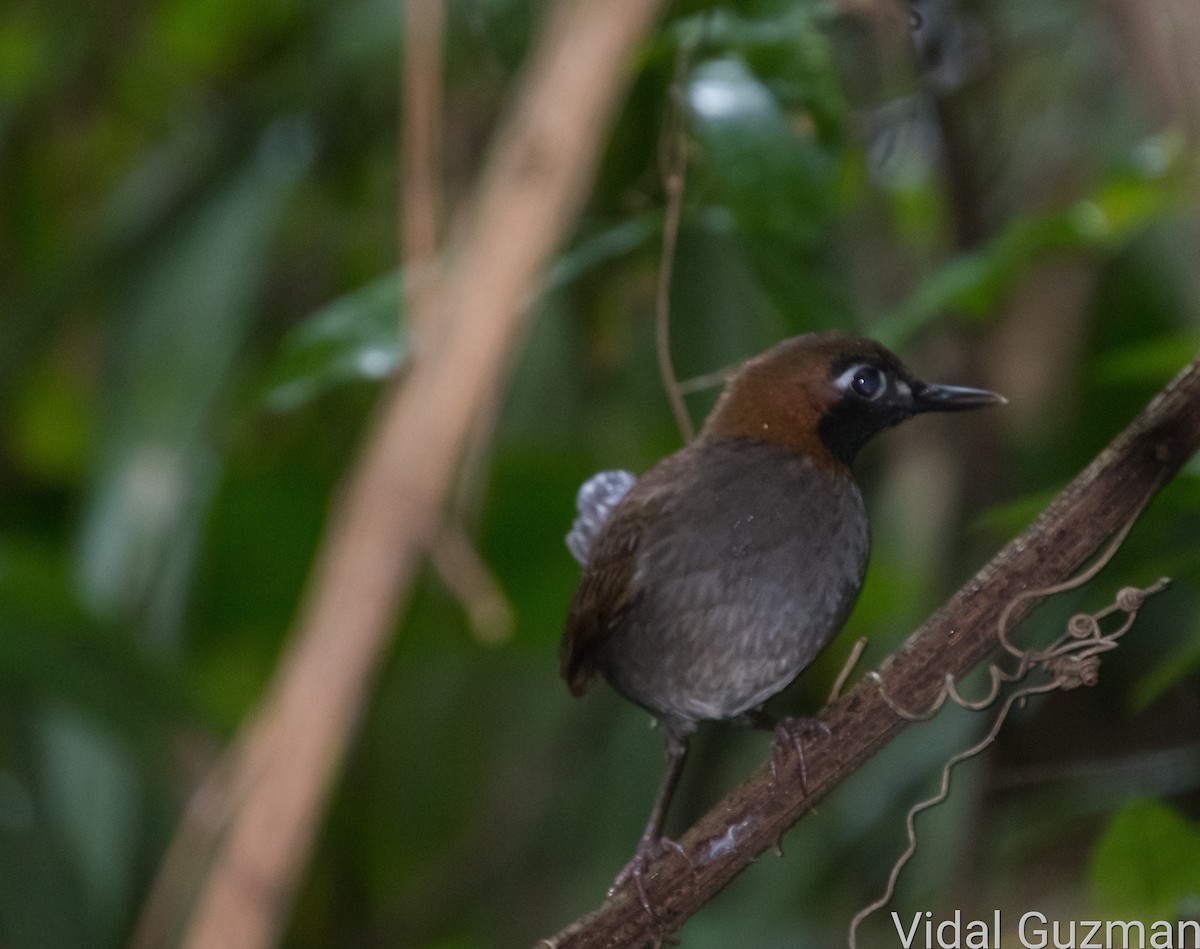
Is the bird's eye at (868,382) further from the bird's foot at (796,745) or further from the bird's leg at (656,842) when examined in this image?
the bird's leg at (656,842)

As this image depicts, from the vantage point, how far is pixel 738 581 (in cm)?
174

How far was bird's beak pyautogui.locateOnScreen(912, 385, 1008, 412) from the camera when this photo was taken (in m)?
1.56

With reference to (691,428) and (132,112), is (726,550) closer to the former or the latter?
(691,428)

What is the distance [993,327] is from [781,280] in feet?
4.76

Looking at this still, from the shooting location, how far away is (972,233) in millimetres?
2939

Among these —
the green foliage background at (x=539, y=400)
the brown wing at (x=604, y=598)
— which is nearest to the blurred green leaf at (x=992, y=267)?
the green foliage background at (x=539, y=400)

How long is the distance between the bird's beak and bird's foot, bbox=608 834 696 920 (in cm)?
55

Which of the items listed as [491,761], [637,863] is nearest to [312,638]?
[637,863]

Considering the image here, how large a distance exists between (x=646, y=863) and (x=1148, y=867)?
55 cm

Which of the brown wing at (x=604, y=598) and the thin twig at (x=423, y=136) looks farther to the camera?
the brown wing at (x=604, y=598)

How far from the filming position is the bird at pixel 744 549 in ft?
5.39

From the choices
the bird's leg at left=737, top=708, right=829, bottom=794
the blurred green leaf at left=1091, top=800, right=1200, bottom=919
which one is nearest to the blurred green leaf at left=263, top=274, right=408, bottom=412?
the bird's leg at left=737, top=708, right=829, bottom=794

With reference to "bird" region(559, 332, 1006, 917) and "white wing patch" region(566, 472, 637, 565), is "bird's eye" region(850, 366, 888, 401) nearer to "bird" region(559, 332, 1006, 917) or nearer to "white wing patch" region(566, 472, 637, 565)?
"bird" region(559, 332, 1006, 917)

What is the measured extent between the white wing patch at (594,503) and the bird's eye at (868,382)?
541 mm
